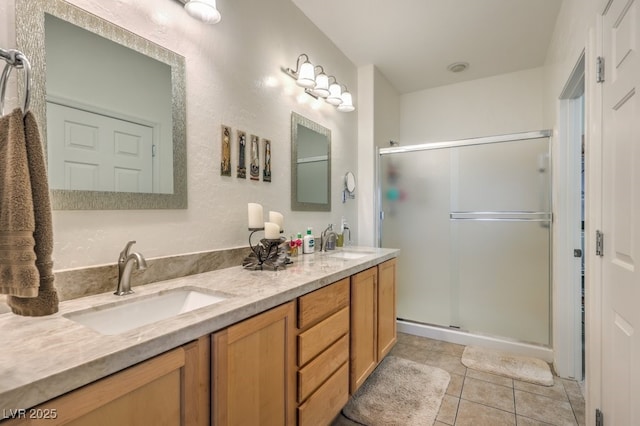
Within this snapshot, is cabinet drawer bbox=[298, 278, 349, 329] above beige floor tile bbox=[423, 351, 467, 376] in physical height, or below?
above

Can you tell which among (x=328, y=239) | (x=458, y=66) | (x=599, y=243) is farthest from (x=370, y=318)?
(x=458, y=66)

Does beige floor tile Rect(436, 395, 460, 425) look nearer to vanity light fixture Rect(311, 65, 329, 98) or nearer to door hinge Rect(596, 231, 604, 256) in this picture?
door hinge Rect(596, 231, 604, 256)

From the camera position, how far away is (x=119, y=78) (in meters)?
1.18

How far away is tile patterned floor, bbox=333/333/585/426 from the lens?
168cm

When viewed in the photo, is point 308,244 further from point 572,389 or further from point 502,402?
point 572,389

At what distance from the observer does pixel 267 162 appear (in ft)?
6.21

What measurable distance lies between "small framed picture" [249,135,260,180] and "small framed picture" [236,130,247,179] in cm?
5

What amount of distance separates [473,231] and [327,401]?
6.44 ft

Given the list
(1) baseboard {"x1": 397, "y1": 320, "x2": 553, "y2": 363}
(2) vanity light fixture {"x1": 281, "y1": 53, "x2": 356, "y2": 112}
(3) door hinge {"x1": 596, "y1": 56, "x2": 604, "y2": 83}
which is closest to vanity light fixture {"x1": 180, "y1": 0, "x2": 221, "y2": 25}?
(2) vanity light fixture {"x1": 281, "y1": 53, "x2": 356, "y2": 112}

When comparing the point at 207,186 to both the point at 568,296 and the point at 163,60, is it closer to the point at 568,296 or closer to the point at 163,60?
the point at 163,60

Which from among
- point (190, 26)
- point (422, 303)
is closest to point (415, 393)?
point (422, 303)

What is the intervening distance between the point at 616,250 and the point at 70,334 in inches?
68.2

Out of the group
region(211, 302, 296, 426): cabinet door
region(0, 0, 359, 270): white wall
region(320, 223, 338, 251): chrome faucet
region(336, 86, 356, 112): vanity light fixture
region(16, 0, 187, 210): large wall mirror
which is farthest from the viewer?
region(336, 86, 356, 112): vanity light fixture

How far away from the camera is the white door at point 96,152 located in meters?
1.02
